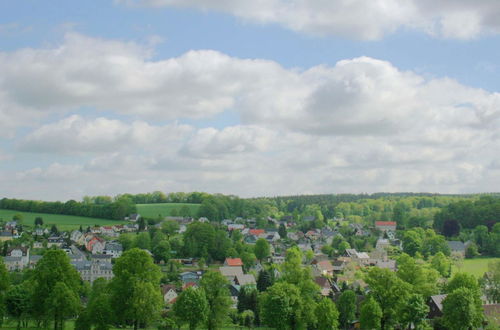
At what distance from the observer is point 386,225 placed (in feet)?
478

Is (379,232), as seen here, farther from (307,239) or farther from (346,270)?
(346,270)

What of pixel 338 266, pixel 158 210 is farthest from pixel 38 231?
pixel 338 266

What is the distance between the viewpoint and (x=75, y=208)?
145500 mm

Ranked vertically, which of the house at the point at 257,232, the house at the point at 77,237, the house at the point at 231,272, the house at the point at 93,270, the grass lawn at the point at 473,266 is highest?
the house at the point at 257,232

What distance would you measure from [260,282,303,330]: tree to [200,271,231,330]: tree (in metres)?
3.23

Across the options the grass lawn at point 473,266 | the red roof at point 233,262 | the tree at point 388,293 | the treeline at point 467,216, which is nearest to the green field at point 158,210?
the red roof at point 233,262

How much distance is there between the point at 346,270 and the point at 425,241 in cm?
2225

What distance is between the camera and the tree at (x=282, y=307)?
140ft

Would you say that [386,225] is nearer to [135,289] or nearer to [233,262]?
[233,262]

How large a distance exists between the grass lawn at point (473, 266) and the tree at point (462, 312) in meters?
38.7

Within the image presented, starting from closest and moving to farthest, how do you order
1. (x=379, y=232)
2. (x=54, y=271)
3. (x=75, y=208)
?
(x=54, y=271) < (x=379, y=232) < (x=75, y=208)

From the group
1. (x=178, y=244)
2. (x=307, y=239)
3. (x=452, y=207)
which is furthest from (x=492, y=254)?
(x=178, y=244)

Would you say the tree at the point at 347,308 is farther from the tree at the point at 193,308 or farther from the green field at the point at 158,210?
the green field at the point at 158,210

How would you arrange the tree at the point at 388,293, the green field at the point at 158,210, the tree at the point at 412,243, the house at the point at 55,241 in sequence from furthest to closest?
the green field at the point at 158,210 → the house at the point at 55,241 → the tree at the point at 412,243 → the tree at the point at 388,293
